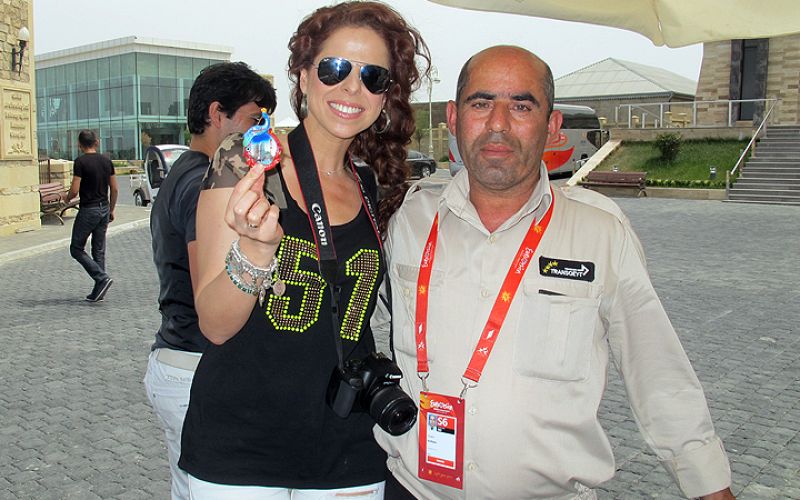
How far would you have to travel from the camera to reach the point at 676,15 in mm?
2240

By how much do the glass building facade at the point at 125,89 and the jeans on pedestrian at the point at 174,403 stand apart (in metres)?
52.2

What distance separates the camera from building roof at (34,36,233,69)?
52.1m

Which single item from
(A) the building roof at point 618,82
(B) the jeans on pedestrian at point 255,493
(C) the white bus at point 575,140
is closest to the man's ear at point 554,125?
(B) the jeans on pedestrian at point 255,493

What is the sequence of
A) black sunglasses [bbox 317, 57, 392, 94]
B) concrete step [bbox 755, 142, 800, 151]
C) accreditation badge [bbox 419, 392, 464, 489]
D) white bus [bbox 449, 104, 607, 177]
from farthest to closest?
white bus [bbox 449, 104, 607, 177]
concrete step [bbox 755, 142, 800, 151]
black sunglasses [bbox 317, 57, 392, 94]
accreditation badge [bbox 419, 392, 464, 489]

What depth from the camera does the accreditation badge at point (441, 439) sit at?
6.91ft

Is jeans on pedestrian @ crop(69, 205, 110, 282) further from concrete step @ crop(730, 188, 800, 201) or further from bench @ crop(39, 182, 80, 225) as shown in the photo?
concrete step @ crop(730, 188, 800, 201)

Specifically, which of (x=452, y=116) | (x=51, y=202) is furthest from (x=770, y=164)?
(x=452, y=116)


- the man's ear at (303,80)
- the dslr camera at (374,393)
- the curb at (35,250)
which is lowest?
the curb at (35,250)

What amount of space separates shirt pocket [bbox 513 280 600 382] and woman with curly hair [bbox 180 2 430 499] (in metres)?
0.44

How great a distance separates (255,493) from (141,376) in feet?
16.0

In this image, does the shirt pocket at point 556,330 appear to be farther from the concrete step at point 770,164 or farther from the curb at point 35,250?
the concrete step at point 770,164

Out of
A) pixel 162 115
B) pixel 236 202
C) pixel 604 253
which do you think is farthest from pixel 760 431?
pixel 162 115

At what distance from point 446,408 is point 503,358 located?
0.22 meters

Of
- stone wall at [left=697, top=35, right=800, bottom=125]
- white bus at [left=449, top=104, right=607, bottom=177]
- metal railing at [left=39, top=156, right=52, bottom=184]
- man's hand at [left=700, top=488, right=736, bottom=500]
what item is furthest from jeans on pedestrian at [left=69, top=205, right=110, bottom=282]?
stone wall at [left=697, top=35, right=800, bottom=125]
